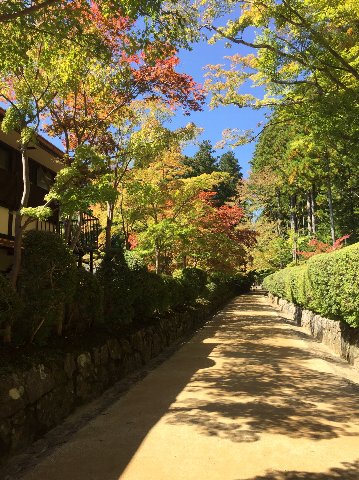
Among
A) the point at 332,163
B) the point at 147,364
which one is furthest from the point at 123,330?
the point at 332,163

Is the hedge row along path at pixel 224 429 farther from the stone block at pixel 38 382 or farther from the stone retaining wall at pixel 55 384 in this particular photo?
the stone block at pixel 38 382

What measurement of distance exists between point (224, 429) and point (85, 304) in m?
3.26

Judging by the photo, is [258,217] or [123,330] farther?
[258,217]

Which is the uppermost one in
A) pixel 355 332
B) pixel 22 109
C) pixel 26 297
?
pixel 22 109

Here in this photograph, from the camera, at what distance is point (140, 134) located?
1002cm

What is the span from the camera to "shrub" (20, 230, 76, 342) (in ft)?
16.6

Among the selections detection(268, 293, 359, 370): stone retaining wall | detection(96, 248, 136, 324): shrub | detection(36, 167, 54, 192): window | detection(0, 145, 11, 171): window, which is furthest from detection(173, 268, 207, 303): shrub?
detection(0, 145, 11, 171): window

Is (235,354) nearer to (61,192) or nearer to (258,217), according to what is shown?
(61,192)

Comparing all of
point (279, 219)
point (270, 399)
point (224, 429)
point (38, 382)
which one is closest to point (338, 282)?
point (270, 399)

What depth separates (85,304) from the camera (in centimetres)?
671

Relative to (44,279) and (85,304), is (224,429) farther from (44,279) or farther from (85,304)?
(85,304)

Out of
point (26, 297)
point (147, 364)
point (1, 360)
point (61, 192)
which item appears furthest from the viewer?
point (147, 364)

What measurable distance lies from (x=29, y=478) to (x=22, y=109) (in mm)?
5638

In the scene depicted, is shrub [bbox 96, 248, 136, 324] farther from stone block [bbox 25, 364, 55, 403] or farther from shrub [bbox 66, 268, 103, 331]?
stone block [bbox 25, 364, 55, 403]
